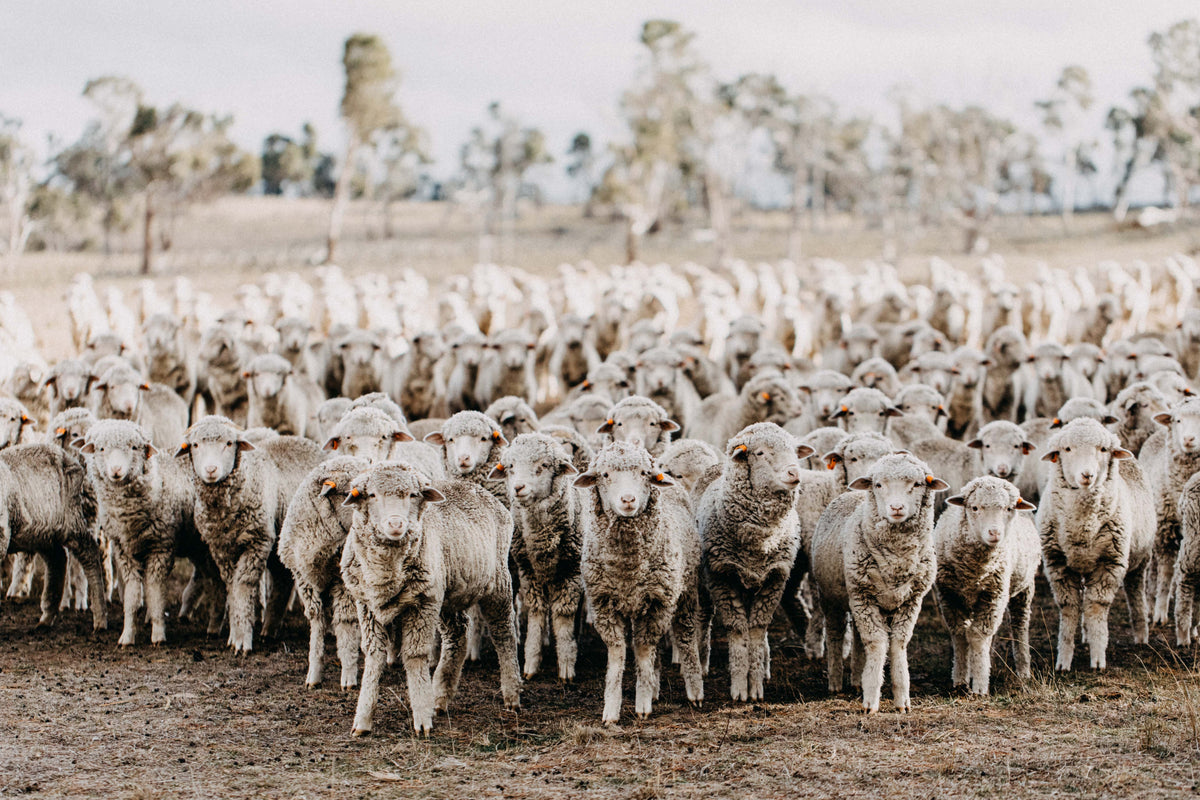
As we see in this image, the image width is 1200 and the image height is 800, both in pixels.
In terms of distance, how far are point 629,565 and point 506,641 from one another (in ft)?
3.53

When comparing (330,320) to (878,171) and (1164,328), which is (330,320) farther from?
(878,171)

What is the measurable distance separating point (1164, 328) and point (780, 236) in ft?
149

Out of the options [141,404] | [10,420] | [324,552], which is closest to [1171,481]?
[324,552]

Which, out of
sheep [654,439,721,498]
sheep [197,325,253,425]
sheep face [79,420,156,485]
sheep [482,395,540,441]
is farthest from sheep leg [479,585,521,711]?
sheep [197,325,253,425]

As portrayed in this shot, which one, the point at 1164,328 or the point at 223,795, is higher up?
the point at 1164,328

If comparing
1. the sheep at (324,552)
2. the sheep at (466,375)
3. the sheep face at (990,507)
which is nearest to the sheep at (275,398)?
the sheep at (466,375)

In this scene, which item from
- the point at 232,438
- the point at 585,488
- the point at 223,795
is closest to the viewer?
the point at 223,795

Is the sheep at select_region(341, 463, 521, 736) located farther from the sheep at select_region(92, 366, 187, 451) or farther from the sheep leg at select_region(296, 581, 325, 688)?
the sheep at select_region(92, 366, 187, 451)

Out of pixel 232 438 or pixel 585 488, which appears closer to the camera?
pixel 585 488

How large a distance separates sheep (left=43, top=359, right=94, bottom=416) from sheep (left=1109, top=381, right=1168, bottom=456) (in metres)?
10.8

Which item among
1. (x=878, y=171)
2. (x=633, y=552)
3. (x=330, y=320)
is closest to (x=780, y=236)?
(x=878, y=171)

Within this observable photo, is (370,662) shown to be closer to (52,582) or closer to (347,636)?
(347,636)

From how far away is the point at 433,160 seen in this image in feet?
229

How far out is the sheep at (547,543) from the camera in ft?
28.7
